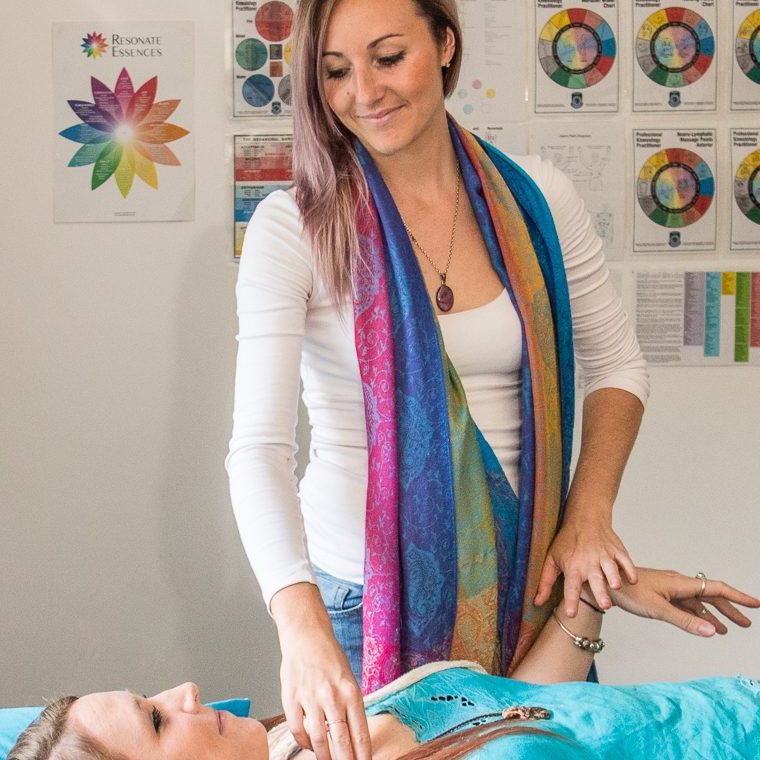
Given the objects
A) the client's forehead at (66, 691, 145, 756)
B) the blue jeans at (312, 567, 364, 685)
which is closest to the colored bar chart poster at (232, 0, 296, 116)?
the blue jeans at (312, 567, 364, 685)

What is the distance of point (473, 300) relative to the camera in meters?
1.49

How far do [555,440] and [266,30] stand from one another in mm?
1383

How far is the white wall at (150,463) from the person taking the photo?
2.50 metres

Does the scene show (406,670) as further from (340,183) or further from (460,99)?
(460,99)

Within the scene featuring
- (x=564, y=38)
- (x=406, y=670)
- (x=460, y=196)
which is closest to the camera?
(x=406, y=670)

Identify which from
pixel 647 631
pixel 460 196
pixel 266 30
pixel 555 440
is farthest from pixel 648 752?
pixel 266 30

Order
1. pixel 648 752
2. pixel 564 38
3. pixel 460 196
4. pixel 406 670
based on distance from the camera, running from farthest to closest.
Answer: pixel 564 38 → pixel 460 196 → pixel 406 670 → pixel 648 752

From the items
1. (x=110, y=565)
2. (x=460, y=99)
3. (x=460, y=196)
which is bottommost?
(x=110, y=565)

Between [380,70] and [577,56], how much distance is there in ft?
Result: 3.97

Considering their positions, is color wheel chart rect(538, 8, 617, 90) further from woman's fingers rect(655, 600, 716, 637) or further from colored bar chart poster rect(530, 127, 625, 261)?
woman's fingers rect(655, 600, 716, 637)

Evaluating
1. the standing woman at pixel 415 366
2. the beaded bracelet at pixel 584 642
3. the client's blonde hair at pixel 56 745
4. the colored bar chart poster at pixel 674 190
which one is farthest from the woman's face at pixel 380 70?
the colored bar chart poster at pixel 674 190

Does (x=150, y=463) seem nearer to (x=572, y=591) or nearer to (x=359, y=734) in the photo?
(x=572, y=591)

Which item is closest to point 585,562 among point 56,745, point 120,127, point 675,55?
point 56,745

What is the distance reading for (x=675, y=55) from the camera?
2465 millimetres
